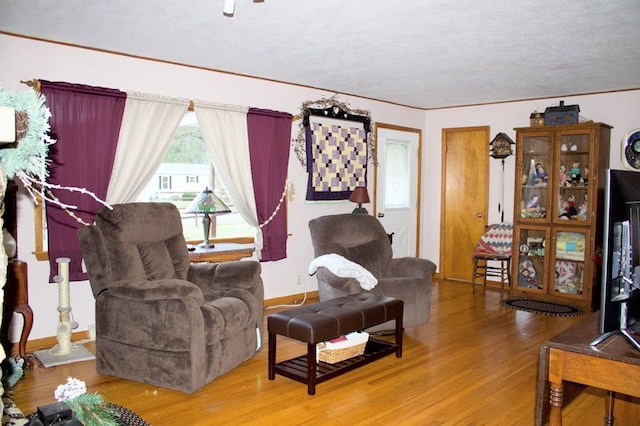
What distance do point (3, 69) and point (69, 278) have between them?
1.55 m

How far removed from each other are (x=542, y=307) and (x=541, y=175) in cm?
147

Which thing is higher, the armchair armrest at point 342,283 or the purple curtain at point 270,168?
the purple curtain at point 270,168

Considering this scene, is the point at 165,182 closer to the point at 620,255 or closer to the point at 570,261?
the point at 620,255

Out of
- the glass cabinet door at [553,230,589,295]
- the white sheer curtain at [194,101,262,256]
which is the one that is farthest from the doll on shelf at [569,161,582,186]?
the white sheer curtain at [194,101,262,256]

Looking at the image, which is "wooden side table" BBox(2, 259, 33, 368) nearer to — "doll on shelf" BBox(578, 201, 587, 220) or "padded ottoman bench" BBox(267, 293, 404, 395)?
"padded ottoman bench" BBox(267, 293, 404, 395)

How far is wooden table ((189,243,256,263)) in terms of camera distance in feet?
14.0

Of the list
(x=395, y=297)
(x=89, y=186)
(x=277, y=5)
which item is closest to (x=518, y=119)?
(x=395, y=297)

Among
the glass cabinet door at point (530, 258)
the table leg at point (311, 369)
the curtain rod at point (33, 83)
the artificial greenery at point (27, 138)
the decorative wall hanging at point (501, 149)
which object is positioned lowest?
the table leg at point (311, 369)

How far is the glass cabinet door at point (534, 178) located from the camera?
582 centimetres

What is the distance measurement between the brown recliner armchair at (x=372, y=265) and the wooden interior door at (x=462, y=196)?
2.33m

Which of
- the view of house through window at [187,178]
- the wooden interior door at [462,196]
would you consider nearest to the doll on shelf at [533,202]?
the wooden interior door at [462,196]

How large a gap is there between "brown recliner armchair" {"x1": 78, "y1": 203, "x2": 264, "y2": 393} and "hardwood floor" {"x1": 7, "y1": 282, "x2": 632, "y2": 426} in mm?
137

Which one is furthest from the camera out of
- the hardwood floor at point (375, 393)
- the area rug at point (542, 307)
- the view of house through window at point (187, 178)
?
the area rug at point (542, 307)

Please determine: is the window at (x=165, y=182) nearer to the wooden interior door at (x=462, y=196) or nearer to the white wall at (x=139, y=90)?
the white wall at (x=139, y=90)
